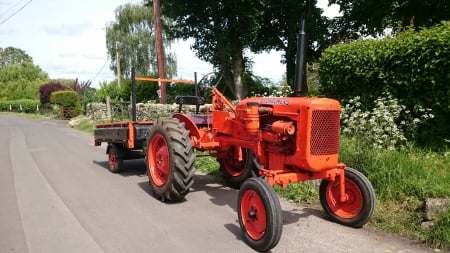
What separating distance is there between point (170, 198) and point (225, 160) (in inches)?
55.6

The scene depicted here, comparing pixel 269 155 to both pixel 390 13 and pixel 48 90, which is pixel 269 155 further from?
pixel 48 90

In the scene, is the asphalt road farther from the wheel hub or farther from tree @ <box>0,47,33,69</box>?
tree @ <box>0,47,33,69</box>

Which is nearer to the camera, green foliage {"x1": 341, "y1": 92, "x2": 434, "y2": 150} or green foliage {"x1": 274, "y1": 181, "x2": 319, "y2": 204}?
green foliage {"x1": 274, "y1": 181, "x2": 319, "y2": 204}

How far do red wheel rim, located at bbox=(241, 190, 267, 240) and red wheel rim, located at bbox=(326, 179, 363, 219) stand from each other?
116 cm

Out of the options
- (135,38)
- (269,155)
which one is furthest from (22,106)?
(269,155)

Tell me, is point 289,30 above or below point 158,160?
above

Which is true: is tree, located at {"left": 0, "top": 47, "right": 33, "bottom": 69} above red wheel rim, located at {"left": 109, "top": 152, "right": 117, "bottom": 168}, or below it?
above

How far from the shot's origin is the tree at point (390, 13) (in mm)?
13086

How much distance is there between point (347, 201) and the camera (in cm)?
492

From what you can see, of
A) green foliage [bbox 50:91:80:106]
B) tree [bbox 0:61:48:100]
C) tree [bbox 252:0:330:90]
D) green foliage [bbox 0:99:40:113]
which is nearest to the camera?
tree [bbox 252:0:330:90]

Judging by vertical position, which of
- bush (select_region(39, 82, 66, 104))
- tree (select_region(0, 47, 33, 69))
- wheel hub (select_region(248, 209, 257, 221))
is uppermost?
tree (select_region(0, 47, 33, 69))

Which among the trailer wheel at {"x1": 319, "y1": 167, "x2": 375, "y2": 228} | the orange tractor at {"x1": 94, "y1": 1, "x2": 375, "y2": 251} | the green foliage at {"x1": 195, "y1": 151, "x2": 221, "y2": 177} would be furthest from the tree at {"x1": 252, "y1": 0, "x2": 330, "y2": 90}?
the trailer wheel at {"x1": 319, "y1": 167, "x2": 375, "y2": 228}

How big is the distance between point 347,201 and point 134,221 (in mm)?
2554

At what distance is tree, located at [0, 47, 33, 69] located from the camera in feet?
348
